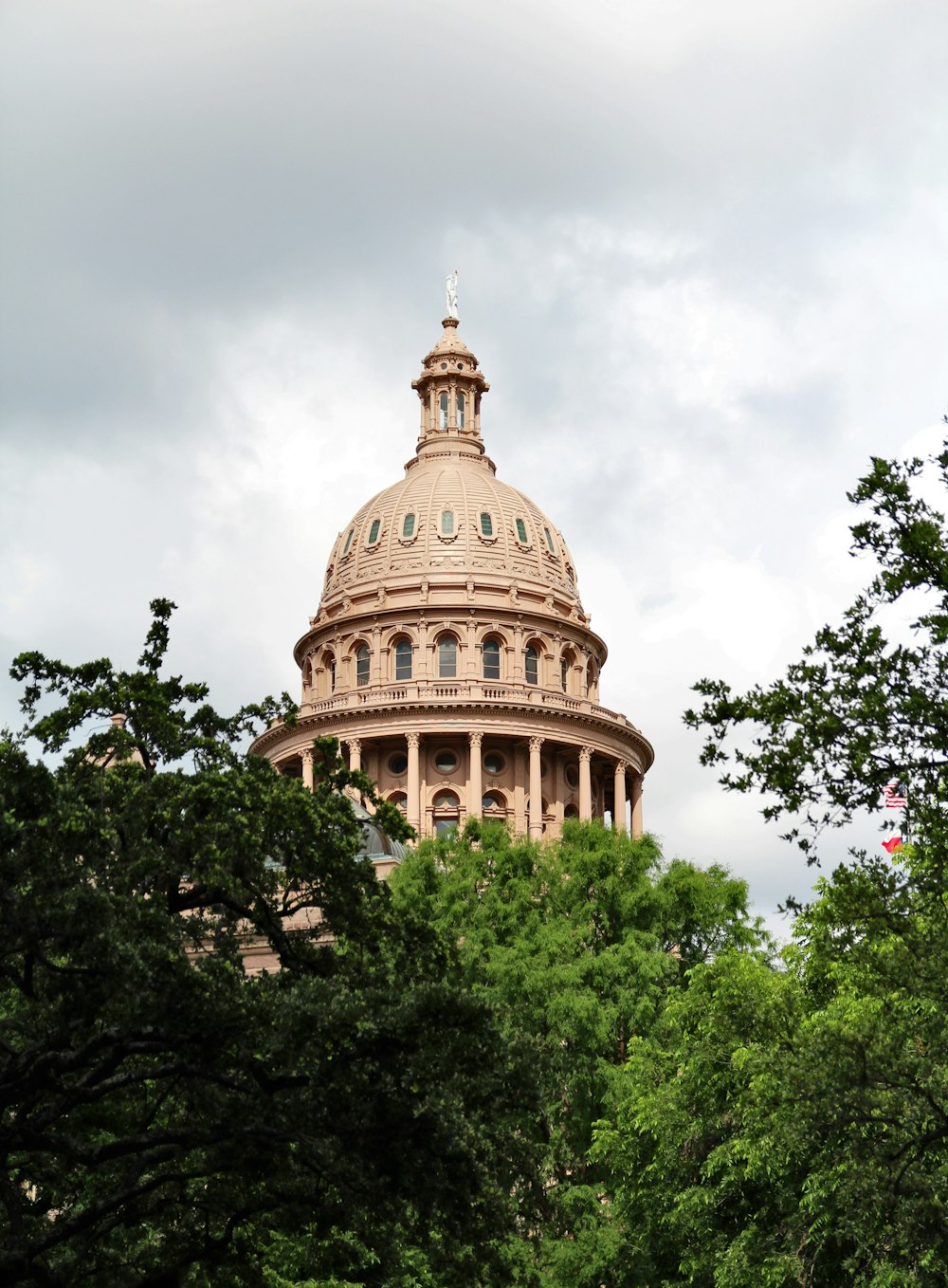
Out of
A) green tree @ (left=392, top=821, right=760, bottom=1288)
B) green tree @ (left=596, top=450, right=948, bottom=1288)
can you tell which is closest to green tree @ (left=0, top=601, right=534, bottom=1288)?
green tree @ (left=596, top=450, right=948, bottom=1288)

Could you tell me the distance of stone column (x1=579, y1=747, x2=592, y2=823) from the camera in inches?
3553

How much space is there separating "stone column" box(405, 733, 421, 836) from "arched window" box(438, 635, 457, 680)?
21.4 ft

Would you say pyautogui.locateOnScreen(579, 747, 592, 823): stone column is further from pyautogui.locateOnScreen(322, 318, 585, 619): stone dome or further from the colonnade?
pyautogui.locateOnScreen(322, 318, 585, 619): stone dome

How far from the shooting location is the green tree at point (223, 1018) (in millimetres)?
20469

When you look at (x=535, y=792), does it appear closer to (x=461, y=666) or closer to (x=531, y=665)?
(x=461, y=666)

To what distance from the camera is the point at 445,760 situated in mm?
91250

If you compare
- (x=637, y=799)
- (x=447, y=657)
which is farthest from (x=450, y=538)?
(x=637, y=799)

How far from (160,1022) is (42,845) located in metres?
2.52

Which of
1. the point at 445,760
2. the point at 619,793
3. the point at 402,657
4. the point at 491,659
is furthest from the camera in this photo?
the point at 402,657

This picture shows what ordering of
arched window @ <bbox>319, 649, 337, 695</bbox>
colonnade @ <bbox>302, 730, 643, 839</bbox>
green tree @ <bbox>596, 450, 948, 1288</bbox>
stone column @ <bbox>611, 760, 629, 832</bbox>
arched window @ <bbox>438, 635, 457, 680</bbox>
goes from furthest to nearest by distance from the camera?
arched window @ <bbox>319, 649, 337, 695</bbox>
arched window @ <bbox>438, 635, 457, 680</bbox>
stone column @ <bbox>611, 760, 629, 832</bbox>
colonnade @ <bbox>302, 730, 643, 839</bbox>
green tree @ <bbox>596, 450, 948, 1288</bbox>

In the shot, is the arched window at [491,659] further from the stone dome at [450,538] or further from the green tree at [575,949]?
the green tree at [575,949]

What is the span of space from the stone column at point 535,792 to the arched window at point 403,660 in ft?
30.6

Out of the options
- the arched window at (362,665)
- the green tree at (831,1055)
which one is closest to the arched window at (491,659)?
the arched window at (362,665)

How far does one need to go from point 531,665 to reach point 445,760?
8.54 meters
